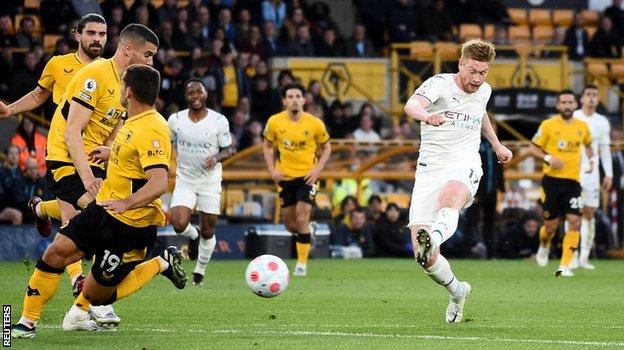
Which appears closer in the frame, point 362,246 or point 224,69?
point 362,246

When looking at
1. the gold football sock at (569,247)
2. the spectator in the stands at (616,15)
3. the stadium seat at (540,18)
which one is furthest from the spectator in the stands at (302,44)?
the gold football sock at (569,247)

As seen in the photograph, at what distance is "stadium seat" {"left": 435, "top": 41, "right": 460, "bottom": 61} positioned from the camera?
28.8m

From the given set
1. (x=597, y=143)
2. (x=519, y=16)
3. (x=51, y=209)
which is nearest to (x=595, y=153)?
(x=597, y=143)

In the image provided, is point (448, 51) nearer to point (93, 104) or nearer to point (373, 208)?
point (373, 208)

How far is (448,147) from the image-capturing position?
11273 millimetres

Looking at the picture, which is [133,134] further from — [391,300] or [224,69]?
[224,69]

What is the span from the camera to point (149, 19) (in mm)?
25875

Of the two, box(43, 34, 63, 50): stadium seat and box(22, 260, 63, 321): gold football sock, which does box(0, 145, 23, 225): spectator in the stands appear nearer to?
box(43, 34, 63, 50): stadium seat

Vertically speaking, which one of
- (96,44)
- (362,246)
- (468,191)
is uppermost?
(96,44)

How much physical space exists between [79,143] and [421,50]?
63.4 feet

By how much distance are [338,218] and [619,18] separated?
11682 mm

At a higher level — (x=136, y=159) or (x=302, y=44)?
(x=302, y=44)

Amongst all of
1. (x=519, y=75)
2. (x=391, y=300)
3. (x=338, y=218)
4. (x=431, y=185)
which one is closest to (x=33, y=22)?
(x=338, y=218)

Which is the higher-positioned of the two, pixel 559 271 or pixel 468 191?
pixel 468 191
